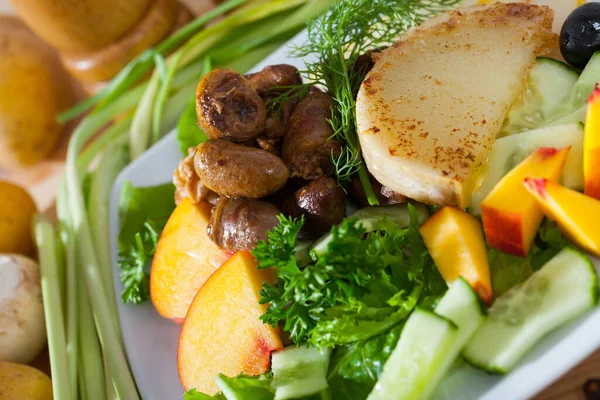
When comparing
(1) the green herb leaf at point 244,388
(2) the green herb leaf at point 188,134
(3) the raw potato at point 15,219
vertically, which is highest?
(2) the green herb leaf at point 188,134

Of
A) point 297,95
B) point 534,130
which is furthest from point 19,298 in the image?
point 534,130

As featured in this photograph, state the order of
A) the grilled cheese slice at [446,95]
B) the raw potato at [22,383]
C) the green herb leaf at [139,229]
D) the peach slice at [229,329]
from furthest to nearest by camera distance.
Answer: the green herb leaf at [139,229]
the raw potato at [22,383]
the peach slice at [229,329]
the grilled cheese slice at [446,95]

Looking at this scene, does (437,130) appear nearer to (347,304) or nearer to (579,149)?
(579,149)

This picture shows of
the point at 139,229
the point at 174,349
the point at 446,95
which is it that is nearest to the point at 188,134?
the point at 139,229

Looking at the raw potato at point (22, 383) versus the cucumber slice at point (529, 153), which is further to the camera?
the raw potato at point (22, 383)

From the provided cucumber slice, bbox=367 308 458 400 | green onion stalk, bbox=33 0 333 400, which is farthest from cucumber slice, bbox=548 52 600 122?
green onion stalk, bbox=33 0 333 400

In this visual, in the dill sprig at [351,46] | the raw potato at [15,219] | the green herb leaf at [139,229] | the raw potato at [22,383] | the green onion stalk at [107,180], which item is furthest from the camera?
the raw potato at [15,219]

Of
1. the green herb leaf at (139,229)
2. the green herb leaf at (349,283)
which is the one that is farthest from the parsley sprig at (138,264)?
the green herb leaf at (349,283)

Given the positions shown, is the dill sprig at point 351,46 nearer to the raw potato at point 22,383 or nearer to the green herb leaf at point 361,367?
the green herb leaf at point 361,367

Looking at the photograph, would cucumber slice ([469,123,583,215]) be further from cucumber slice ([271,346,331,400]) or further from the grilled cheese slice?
cucumber slice ([271,346,331,400])
